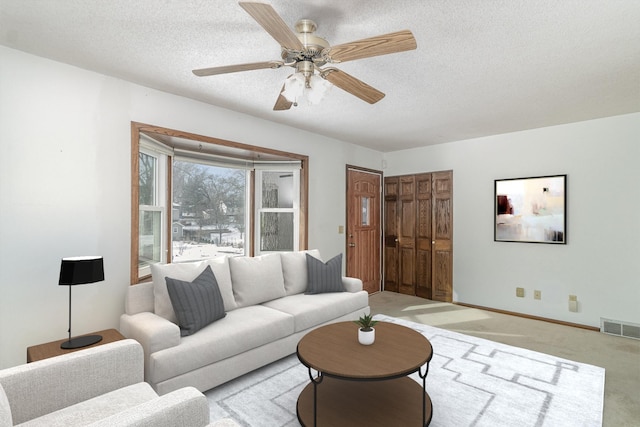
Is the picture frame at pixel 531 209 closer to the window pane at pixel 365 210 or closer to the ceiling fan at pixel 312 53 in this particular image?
the window pane at pixel 365 210

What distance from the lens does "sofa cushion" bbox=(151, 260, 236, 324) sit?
2.63 m

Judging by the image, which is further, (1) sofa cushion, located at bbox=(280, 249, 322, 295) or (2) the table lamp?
(1) sofa cushion, located at bbox=(280, 249, 322, 295)

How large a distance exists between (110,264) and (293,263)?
1.84 m

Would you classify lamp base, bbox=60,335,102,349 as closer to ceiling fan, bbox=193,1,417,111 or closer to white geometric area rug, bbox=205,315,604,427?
white geometric area rug, bbox=205,315,604,427

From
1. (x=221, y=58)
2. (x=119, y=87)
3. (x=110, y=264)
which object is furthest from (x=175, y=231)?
(x=221, y=58)

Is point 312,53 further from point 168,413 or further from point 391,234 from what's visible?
point 391,234

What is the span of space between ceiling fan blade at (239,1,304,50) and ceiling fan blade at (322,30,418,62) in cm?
22

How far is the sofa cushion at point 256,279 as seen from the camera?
3.22 metres

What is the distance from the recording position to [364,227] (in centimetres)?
544

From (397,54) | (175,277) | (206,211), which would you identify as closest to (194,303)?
(175,277)

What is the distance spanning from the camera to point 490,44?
84.4 inches

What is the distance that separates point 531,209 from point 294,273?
10.7 feet

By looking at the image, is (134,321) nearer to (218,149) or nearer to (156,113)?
(156,113)

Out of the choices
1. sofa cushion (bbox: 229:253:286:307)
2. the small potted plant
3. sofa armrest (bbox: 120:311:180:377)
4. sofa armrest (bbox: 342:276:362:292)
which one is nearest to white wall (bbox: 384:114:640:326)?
sofa armrest (bbox: 342:276:362:292)
